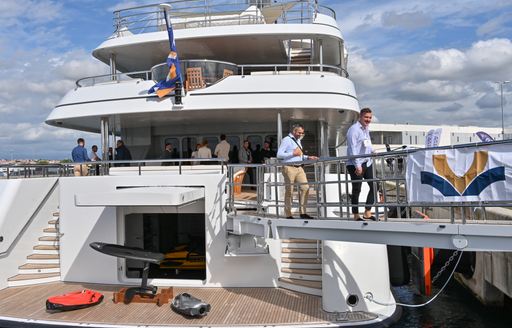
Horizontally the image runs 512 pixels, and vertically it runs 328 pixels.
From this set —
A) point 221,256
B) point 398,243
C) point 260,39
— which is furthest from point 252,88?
point 398,243

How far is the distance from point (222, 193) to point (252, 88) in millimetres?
3181

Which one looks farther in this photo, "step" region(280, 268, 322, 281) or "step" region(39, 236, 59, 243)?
"step" region(39, 236, 59, 243)

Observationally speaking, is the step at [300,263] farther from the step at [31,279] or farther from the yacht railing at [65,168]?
the step at [31,279]

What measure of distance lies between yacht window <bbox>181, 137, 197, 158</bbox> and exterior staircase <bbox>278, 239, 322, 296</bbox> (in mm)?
5990

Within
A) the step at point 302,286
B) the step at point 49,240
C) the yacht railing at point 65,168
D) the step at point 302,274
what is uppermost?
the yacht railing at point 65,168

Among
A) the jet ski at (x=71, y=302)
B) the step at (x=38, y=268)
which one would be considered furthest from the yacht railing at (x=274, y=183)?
the jet ski at (x=71, y=302)

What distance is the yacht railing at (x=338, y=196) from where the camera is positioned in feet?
19.7

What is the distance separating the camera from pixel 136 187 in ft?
33.8

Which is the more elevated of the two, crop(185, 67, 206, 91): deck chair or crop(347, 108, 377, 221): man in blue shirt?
crop(185, 67, 206, 91): deck chair

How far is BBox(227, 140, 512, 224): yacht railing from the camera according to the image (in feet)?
19.7

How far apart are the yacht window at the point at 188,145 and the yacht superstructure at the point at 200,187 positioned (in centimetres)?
4

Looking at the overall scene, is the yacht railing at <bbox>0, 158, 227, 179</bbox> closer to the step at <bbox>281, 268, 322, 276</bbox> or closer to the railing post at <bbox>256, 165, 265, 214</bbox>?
the railing post at <bbox>256, 165, 265, 214</bbox>

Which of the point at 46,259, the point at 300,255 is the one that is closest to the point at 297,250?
the point at 300,255

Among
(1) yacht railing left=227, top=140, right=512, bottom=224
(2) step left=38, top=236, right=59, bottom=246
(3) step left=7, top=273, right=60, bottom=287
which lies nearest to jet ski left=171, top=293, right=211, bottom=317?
(1) yacht railing left=227, top=140, right=512, bottom=224
